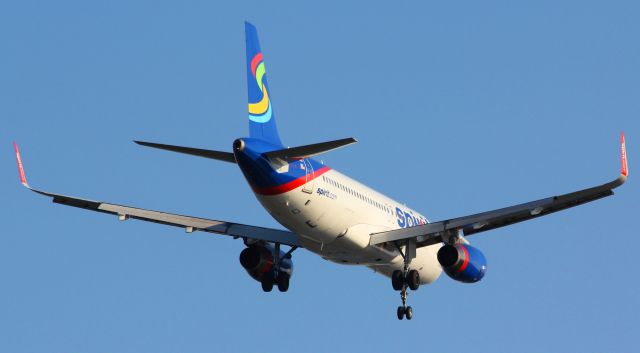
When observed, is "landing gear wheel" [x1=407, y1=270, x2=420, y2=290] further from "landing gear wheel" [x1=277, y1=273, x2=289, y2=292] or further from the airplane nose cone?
the airplane nose cone

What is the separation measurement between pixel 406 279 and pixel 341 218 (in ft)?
13.3

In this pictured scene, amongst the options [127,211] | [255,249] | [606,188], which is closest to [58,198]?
[127,211]

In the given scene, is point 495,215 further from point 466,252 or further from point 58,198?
point 58,198

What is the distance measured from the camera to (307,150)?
40.2 m

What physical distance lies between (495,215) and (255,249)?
9835 mm

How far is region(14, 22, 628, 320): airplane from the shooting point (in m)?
41.8

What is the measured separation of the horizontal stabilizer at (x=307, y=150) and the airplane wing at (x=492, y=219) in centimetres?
725

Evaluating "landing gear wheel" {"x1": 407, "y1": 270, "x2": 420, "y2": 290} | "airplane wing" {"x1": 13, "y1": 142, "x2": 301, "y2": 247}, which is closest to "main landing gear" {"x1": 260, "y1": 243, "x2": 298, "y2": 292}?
"airplane wing" {"x1": 13, "y1": 142, "x2": 301, "y2": 247}

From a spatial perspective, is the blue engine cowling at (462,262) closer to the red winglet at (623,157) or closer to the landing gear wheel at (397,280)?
the landing gear wheel at (397,280)

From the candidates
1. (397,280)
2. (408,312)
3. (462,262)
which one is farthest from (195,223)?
(462,262)

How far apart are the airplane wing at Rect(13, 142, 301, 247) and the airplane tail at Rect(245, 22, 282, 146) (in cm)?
500

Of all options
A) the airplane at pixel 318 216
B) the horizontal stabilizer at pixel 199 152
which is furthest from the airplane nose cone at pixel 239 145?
the horizontal stabilizer at pixel 199 152

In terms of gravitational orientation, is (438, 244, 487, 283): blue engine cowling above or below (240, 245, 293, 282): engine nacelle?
above

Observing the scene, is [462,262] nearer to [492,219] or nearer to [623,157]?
[492,219]
